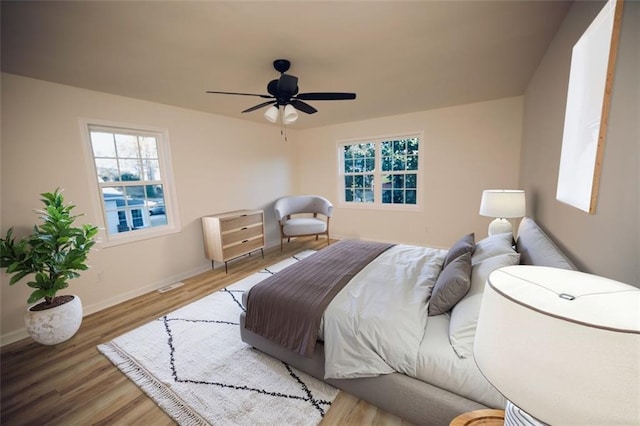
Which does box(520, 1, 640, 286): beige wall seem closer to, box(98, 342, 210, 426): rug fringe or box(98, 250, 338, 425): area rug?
box(98, 250, 338, 425): area rug

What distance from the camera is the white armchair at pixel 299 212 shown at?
465cm

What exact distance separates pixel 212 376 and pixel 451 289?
1778 mm

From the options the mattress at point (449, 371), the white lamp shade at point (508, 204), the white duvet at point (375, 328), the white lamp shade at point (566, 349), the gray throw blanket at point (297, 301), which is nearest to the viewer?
the white lamp shade at point (566, 349)

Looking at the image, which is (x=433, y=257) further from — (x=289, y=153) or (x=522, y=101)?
(x=289, y=153)

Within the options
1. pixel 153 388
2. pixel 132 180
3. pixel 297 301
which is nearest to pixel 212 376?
pixel 153 388

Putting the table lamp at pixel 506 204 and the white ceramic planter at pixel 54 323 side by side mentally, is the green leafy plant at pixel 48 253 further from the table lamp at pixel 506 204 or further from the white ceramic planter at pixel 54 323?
the table lamp at pixel 506 204

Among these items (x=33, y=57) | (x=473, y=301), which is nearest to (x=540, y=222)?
(x=473, y=301)

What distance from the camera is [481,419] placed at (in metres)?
0.98

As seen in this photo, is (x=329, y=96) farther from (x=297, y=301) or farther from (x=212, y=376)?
(x=212, y=376)

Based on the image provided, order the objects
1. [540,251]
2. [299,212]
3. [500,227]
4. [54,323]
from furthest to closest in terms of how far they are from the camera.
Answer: [299,212] → [500,227] → [54,323] → [540,251]

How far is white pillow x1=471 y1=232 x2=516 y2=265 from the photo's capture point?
1790 mm

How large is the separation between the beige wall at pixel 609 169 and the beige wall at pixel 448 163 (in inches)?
69.3

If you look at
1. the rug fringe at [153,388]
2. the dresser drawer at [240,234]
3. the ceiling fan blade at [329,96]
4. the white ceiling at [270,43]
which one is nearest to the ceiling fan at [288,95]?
the ceiling fan blade at [329,96]

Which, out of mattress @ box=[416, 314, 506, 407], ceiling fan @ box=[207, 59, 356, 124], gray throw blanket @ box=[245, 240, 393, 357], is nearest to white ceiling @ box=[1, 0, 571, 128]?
→ ceiling fan @ box=[207, 59, 356, 124]
